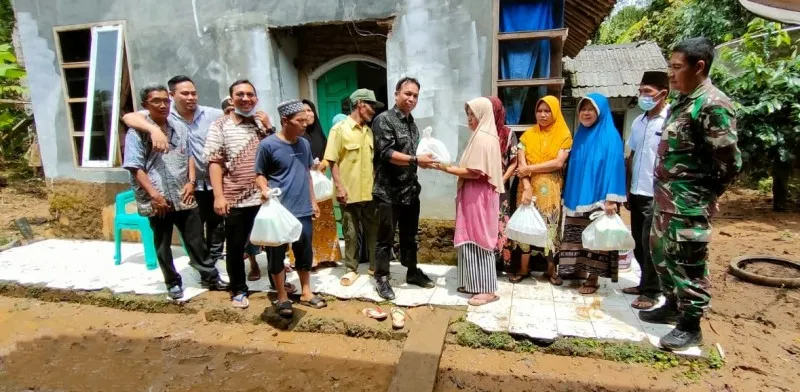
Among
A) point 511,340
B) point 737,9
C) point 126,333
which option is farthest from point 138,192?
point 737,9

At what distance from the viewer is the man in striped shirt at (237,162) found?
341 cm

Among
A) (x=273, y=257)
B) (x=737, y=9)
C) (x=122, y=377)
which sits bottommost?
(x=122, y=377)

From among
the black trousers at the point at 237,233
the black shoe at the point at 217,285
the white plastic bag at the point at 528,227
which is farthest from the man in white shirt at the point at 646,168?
the black shoe at the point at 217,285

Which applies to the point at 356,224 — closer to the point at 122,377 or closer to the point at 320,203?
the point at 320,203

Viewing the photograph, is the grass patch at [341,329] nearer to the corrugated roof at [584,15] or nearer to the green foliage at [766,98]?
the corrugated roof at [584,15]

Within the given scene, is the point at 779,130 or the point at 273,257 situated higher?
the point at 779,130

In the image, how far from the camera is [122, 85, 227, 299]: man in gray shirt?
136 inches

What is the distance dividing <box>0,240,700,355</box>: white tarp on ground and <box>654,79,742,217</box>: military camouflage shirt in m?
0.98

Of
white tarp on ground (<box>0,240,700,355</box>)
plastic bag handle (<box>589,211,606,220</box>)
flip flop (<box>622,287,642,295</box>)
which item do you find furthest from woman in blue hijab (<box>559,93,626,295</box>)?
white tarp on ground (<box>0,240,700,355</box>)

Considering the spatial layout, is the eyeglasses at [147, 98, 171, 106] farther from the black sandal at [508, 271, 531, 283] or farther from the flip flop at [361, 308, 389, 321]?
the black sandal at [508, 271, 531, 283]

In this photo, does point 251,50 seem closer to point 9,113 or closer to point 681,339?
point 681,339

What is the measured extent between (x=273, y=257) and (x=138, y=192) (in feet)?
4.16

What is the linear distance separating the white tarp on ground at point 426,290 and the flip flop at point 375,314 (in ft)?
0.62

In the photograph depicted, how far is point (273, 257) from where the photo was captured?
3387 mm
